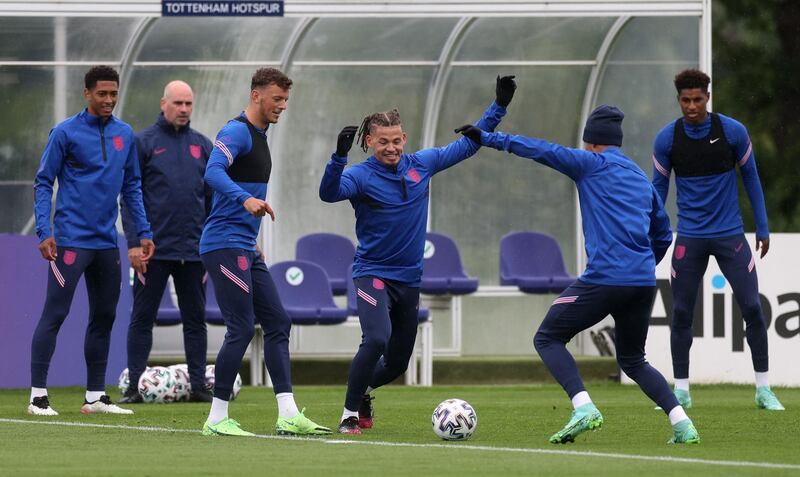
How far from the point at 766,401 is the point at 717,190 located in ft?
4.90

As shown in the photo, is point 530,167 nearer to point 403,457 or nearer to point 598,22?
point 598,22

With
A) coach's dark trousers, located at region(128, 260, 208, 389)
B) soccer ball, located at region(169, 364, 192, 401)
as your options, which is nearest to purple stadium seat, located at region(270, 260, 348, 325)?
soccer ball, located at region(169, 364, 192, 401)

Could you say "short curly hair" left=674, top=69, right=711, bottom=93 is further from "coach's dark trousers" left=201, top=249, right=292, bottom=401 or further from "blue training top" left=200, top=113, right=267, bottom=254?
"coach's dark trousers" left=201, top=249, right=292, bottom=401

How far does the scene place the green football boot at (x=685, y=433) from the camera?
8805 mm

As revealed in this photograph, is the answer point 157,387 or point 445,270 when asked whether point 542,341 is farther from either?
point 445,270

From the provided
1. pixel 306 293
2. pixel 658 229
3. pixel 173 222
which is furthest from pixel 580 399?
pixel 306 293

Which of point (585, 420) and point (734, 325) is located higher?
point (734, 325)

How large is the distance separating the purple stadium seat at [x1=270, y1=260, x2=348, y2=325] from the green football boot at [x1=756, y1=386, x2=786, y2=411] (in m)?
4.61

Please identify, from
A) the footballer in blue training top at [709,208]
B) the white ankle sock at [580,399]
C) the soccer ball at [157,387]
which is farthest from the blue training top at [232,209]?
the footballer in blue training top at [709,208]

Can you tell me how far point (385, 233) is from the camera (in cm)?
955

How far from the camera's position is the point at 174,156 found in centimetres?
1229

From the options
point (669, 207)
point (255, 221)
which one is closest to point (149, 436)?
point (255, 221)

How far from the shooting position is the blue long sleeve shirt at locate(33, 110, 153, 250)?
1094 cm

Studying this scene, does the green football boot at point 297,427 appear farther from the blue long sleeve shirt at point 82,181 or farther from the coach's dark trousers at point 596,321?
the blue long sleeve shirt at point 82,181
